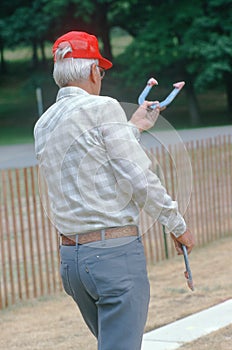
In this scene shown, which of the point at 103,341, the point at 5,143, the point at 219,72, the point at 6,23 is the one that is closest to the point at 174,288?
the point at 103,341

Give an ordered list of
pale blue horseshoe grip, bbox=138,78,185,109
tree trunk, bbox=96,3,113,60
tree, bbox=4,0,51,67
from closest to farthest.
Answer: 1. pale blue horseshoe grip, bbox=138,78,185,109
2. tree, bbox=4,0,51,67
3. tree trunk, bbox=96,3,113,60

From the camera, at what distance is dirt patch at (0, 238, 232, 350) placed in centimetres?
600

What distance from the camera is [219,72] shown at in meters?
34.5

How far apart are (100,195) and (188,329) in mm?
2997

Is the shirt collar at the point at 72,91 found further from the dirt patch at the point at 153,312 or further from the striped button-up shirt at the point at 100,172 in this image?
the dirt patch at the point at 153,312

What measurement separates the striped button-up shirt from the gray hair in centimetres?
5

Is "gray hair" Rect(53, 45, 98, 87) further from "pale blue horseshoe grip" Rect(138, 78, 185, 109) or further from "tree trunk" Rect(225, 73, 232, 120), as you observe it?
"tree trunk" Rect(225, 73, 232, 120)

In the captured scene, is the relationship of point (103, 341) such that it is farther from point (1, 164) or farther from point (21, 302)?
point (1, 164)

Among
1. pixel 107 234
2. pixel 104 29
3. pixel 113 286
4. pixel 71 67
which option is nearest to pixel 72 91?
pixel 71 67

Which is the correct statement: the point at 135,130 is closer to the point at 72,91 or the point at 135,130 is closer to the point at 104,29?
the point at 72,91

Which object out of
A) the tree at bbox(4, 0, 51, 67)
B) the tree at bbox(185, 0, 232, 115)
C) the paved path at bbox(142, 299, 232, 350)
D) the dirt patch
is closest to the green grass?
the tree at bbox(185, 0, 232, 115)

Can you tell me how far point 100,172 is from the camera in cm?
324

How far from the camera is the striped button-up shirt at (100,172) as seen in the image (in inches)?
127

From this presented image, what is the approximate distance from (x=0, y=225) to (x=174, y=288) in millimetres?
1795
